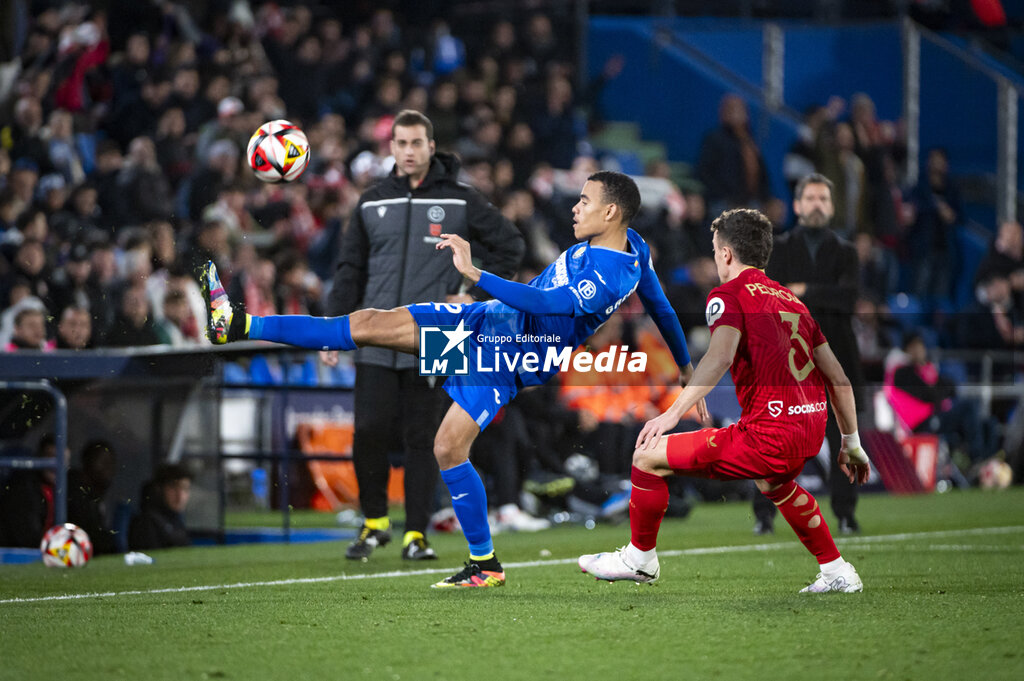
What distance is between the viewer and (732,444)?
545cm

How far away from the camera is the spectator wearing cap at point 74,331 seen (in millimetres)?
9781

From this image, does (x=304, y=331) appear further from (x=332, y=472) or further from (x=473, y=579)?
(x=332, y=472)

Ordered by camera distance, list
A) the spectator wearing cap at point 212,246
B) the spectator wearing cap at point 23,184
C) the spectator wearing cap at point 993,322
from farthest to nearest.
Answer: the spectator wearing cap at point 993,322 → the spectator wearing cap at point 23,184 → the spectator wearing cap at point 212,246

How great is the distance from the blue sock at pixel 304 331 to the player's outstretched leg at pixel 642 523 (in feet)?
4.60

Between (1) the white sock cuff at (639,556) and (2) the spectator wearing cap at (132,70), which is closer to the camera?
(1) the white sock cuff at (639,556)

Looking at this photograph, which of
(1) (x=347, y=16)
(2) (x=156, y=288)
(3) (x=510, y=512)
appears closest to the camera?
(3) (x=510, y=512)

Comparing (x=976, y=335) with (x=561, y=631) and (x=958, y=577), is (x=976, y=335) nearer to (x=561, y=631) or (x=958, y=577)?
(x=958, y=577)

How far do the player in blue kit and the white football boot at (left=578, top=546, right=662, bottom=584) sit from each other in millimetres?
587

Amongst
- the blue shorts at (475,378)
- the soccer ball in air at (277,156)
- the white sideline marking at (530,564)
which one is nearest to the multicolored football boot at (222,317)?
the blue shorts at (475,378)

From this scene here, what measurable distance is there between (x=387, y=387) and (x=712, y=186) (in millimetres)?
10869

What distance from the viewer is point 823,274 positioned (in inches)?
357

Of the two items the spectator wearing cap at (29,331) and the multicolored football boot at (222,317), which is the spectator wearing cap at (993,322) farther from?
the multicolored football boot at (222,317)

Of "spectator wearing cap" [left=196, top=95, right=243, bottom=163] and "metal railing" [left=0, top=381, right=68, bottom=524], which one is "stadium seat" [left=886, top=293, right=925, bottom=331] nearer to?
"spectator wearing cap" [left=196, top=95, right=243, bottom=163]

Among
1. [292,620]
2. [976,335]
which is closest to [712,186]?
[976,335]
